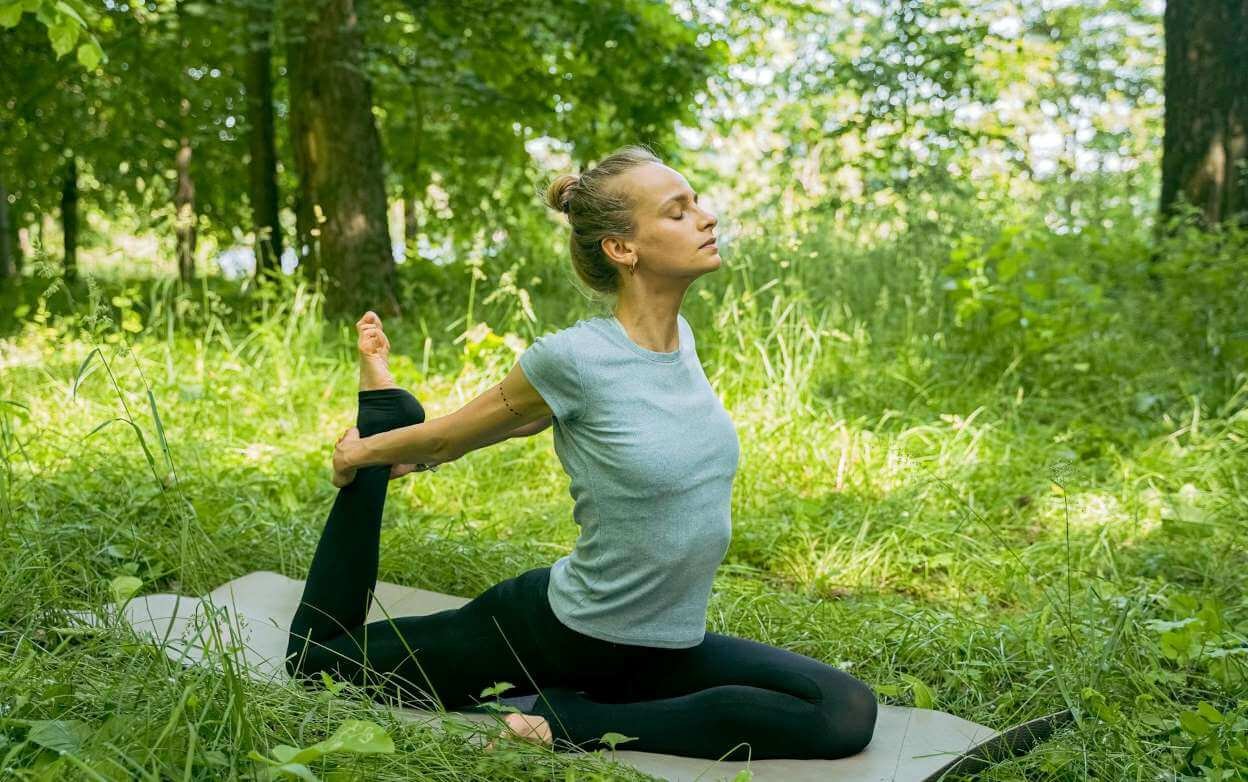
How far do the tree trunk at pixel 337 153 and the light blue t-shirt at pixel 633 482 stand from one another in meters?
5.12

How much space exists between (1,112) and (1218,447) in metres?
10.3

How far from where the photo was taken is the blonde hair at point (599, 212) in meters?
2.48

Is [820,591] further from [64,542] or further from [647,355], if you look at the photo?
[64,542]

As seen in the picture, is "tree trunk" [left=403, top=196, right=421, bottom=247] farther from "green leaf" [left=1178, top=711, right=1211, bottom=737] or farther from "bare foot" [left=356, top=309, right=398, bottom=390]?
"green leaf" [left=1178, top=711, right=1211, bottom=737]

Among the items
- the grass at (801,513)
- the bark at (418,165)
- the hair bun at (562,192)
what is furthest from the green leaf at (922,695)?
the bark at (418,165)

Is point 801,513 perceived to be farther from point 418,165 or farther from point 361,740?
point 418,165

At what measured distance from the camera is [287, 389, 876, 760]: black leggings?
2436mm

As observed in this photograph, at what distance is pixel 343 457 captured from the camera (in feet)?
8.63

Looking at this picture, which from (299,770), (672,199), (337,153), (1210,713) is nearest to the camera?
(299,770)

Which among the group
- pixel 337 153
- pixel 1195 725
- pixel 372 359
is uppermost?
pixel 337 153

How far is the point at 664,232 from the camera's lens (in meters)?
2.46

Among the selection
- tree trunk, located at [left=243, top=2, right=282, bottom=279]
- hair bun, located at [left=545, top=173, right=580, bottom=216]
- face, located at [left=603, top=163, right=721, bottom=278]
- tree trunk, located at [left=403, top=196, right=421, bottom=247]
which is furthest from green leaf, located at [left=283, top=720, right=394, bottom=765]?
tree trunk, located at [left=403, top=196, right=421, bottom=247]

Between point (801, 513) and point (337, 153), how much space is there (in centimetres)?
441

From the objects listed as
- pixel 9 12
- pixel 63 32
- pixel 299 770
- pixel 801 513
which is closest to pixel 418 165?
pixel 63 32
